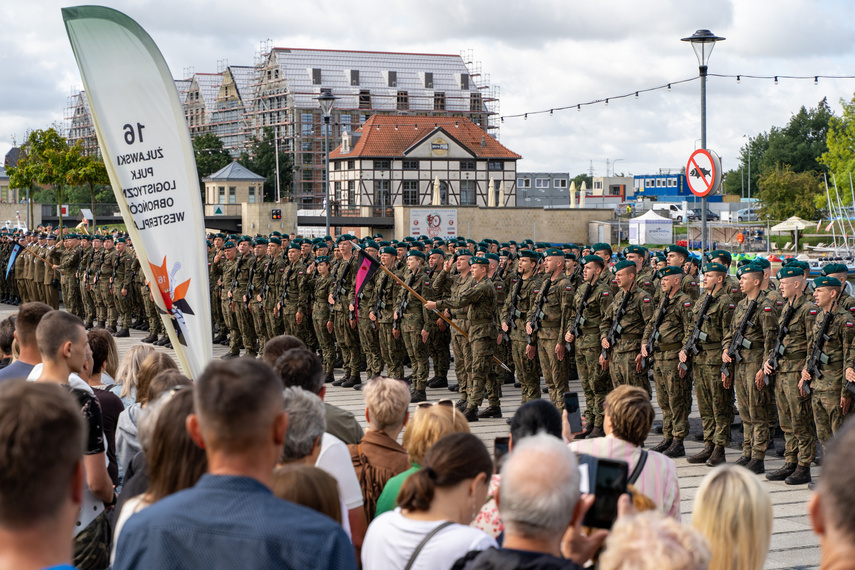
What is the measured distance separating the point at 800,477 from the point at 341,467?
227 inches

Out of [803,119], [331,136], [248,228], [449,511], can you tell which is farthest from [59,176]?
[803,119]

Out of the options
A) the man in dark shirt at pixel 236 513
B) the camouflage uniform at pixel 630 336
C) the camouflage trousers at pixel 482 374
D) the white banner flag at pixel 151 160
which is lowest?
the camouflage trousers at pixel 482 374

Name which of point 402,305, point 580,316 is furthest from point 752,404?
point 402,305

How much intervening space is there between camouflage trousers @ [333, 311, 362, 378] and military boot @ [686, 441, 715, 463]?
6100 millimetres

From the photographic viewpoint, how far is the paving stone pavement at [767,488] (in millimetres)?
6637

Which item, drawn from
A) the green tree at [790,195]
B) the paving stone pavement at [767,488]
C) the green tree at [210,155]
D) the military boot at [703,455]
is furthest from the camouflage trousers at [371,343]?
the green tree at [210,155]

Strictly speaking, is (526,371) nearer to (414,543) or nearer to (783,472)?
(783,472)

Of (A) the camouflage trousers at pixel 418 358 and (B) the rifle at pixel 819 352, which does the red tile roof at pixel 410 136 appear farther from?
(B) the rifle at pixel 819 352

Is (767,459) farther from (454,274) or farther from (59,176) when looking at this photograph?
(59,176)

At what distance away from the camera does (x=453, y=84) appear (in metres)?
90.6

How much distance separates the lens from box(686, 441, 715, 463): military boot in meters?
9.41

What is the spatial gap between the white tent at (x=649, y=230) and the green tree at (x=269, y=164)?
50.2 metres

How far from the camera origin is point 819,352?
8312 mm

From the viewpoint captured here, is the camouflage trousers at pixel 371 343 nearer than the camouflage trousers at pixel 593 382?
No
